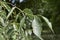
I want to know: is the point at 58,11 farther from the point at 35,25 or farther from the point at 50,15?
the point at 35,25

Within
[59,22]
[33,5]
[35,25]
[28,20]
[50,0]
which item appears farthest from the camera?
[59,22]

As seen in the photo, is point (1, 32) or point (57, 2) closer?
point (1, 32)

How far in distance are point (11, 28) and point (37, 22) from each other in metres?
0.17

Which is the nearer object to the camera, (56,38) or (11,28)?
(11,28)

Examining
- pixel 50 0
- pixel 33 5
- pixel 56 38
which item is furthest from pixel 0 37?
pixel 50 0

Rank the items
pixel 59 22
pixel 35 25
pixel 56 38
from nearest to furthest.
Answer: pixel 35 25, pixel 56 38, pixel 59 22

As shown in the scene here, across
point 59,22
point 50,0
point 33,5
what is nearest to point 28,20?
point 33,5

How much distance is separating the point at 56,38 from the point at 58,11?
102 cm

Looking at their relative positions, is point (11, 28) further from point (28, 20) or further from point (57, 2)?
point (57, 2)

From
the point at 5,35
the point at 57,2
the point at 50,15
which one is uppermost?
the point at 5,35

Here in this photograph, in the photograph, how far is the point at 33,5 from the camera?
352cm

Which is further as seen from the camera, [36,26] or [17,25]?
[17,25]

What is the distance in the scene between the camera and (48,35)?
5.32 metres

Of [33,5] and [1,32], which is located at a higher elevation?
[1,32]
